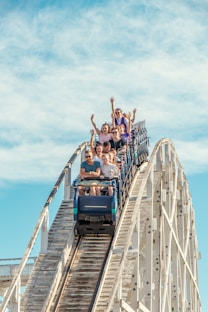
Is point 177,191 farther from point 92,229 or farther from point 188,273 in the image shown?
point 92,229

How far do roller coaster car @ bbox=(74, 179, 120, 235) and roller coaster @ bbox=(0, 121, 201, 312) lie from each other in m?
0.02

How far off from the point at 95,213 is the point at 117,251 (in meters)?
0.97

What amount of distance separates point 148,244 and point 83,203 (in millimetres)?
1847

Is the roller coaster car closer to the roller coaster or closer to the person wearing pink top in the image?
the roller coaster

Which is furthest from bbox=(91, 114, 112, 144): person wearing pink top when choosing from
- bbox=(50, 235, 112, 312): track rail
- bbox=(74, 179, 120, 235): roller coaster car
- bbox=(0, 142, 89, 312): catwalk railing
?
bbox=(50, 235, 112, 312): track rail

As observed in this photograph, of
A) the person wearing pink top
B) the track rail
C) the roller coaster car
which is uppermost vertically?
the person wearing pink top

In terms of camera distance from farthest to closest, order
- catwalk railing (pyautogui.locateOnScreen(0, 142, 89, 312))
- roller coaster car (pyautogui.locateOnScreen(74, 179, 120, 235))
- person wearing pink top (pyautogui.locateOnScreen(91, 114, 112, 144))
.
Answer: person wearing pink top (pyautogui.locateOnScreen(91, 114, 112, 144)) < roller coaster car (pyautogui.locateOnScreen(74, 179, 120, 235)) < catwalk railing (pyautogui.locateOnScreen(0, 142, 89, 312))

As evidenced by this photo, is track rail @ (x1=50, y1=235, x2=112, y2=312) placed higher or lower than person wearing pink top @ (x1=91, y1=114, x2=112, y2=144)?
lower

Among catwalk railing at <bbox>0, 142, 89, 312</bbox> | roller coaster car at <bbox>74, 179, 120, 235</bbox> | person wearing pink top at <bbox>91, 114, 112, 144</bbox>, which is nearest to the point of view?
catwalk railing at <bbox>0, 142, 89, 312</bbox>

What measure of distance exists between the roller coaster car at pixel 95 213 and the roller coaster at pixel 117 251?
0.02 m

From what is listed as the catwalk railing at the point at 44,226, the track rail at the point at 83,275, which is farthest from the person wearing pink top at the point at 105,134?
the track rail at the point at 83,275

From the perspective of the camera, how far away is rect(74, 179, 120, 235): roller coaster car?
626 inches

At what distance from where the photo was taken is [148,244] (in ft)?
55.5

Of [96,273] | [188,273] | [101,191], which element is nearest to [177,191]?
[188,273]
